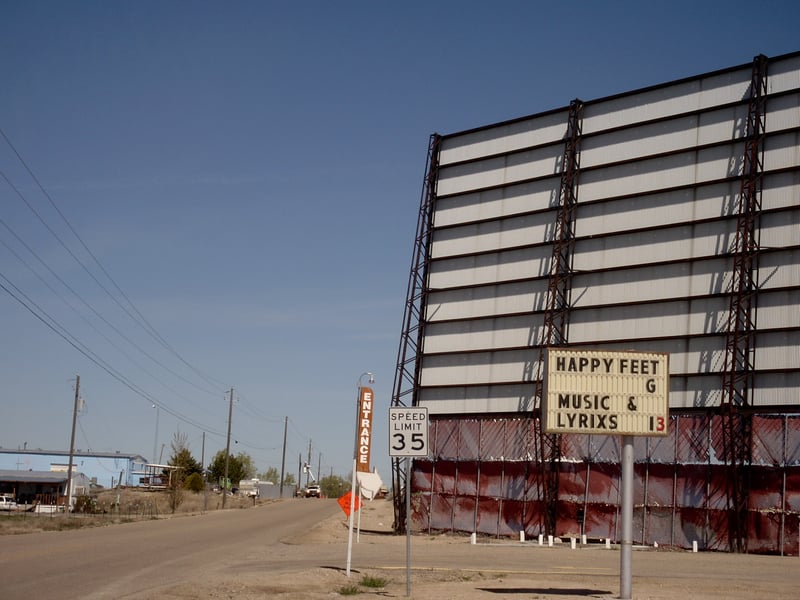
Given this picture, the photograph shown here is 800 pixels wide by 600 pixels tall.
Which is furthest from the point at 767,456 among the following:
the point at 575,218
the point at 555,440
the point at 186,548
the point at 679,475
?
the point at 186,548

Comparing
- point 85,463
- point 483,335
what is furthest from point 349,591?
point 85,463

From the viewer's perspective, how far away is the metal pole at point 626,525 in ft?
59.2

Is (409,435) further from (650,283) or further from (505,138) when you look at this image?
(505,138)

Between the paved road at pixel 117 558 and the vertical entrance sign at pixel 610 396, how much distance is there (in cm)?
894

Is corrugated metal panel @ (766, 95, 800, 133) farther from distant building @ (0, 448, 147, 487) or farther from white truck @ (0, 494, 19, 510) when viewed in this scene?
distant building @ (0, 448, 147, 487)

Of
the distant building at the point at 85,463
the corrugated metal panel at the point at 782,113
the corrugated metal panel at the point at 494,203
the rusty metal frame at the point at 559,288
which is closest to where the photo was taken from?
the corrugated metal panel at the point at 782,113

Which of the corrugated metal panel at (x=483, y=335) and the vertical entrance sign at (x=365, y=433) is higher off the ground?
the corrugated metal panel at (x=483, y=335)

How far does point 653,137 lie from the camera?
46.8m

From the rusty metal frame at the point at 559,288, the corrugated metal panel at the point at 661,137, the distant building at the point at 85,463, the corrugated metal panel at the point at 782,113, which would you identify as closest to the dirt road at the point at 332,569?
the rusty metal frame at the point at 559,288

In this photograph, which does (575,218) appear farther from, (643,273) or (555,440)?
(555,440)

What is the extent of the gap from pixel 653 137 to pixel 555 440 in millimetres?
15668

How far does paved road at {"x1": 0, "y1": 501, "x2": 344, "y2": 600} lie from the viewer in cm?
1875

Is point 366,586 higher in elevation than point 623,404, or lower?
lower

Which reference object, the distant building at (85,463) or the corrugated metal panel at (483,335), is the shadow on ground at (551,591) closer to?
the corrugated metal panel at (483,335)
